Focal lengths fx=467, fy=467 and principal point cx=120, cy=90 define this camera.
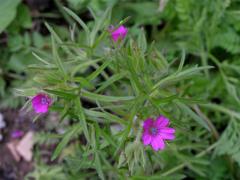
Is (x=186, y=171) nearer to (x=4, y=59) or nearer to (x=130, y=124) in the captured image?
(x=130, y=124)

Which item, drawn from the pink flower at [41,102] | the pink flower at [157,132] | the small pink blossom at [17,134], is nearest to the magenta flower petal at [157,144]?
the pink flower at [157,132]

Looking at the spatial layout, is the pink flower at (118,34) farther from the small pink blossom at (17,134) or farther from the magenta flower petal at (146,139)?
the small pink blossom at (17,134)

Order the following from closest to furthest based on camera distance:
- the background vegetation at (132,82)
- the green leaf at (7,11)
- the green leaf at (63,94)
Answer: the green leaf at (63,94) → the background vegetation at (132,82) → the green leaf at (7,11)

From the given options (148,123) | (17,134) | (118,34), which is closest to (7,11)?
(17,134)

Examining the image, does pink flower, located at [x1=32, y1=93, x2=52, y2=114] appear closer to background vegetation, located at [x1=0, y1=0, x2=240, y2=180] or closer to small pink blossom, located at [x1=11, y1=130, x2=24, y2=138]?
background vegetation, located at [x1=0, y1=0, x2=240, y2=180]

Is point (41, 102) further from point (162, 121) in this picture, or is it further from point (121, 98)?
point (162, 121)

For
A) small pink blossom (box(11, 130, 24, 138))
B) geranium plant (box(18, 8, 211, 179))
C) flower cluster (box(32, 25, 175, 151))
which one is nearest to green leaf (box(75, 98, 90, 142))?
geranium plant (box(18, 8, 211, 179))
